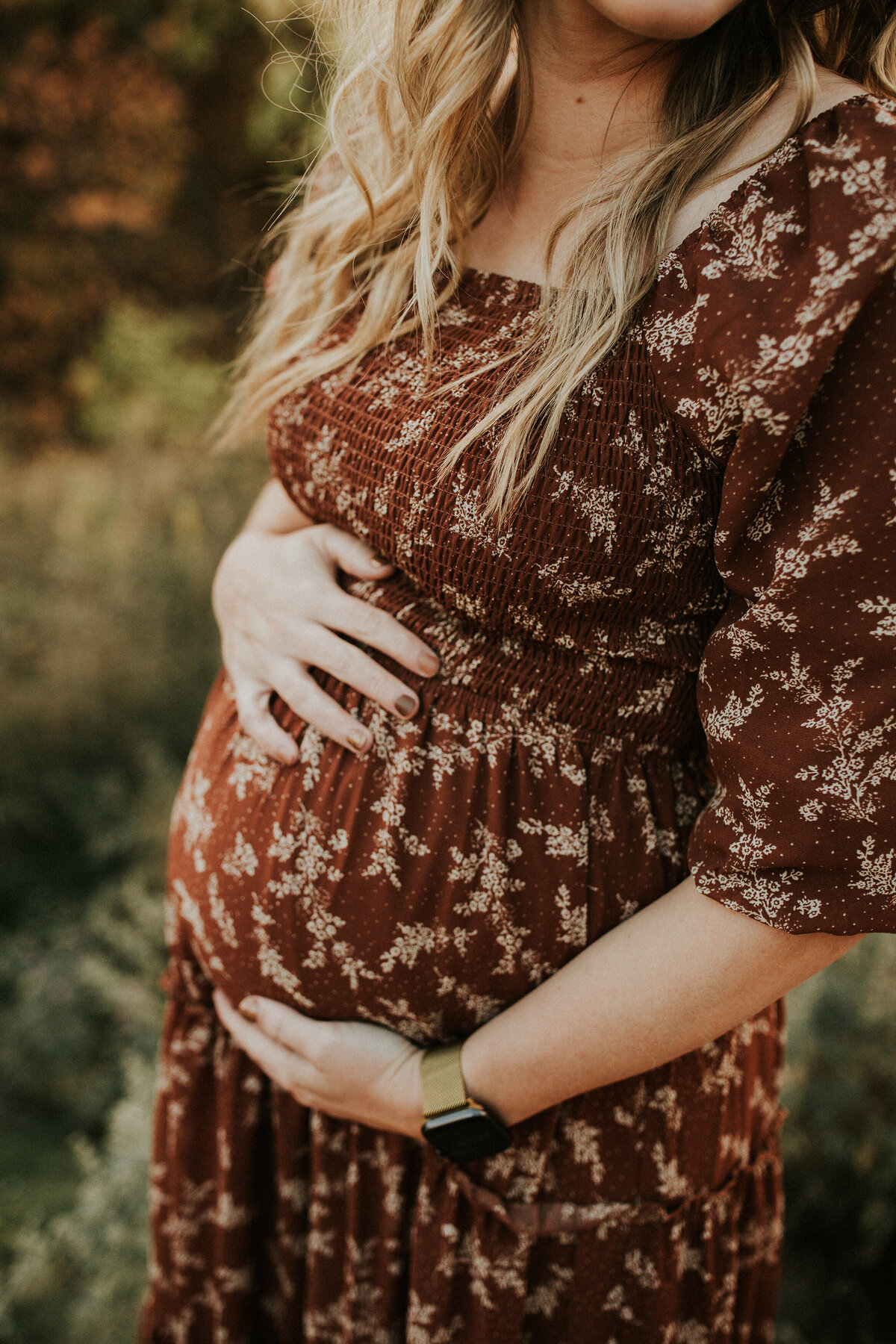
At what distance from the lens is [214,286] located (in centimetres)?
401

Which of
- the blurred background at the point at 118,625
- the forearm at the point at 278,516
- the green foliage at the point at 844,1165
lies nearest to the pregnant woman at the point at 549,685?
the forearm at the point at 278,516

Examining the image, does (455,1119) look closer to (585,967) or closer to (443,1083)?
(443,1083)

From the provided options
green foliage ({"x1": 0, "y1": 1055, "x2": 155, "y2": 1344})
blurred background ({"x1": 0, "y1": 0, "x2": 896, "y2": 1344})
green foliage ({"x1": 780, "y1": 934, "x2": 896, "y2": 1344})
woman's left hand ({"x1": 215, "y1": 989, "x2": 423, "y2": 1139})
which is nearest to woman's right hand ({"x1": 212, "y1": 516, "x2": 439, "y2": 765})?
woman's left hand ({"x1": 215, "y1": 989, "x2": 423, "y2": 1139})

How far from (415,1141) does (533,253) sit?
1040mm

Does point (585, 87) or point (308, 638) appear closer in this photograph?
point (585, 87)

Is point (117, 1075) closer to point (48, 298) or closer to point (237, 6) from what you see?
point (48, 298)

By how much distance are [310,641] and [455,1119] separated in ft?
1.78

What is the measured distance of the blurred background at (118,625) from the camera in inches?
76.9

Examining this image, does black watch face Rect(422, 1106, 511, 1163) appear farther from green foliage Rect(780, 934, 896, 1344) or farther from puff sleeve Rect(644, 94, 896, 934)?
green foliage Rect(780, 934, 896, 1344)

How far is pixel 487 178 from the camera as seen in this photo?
1002 millimetres

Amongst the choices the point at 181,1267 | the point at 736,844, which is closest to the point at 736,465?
the point at 736,844

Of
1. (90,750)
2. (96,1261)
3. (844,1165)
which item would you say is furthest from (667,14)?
(90,750)

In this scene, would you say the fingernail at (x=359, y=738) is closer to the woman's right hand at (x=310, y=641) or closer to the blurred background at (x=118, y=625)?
the woman's right hand at (x=310, y=641)

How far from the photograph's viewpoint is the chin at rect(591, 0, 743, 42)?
29.1 inches
